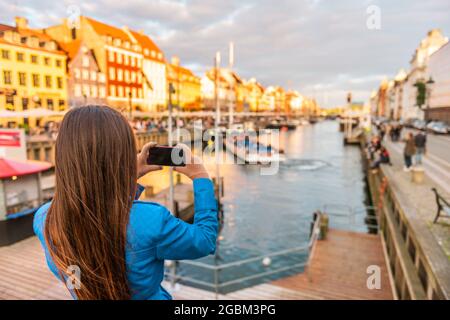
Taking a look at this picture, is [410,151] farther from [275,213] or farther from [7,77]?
[7,77]

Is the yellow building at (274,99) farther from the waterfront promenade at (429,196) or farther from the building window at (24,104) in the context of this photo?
the building window at (24,104)

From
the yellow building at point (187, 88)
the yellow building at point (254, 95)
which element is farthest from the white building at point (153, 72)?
the yellow building at point (254, 95)

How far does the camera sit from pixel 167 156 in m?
1.44

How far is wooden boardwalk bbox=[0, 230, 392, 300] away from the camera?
21.7 feet

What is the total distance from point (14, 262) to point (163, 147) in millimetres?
8013

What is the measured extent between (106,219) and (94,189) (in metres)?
0.12

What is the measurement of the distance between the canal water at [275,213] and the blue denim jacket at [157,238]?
20.2 ft

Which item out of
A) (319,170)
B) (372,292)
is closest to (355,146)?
(319,170)

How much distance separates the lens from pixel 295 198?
22.5m

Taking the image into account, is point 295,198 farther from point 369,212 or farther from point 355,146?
point 355,146

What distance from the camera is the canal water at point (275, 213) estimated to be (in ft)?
39.8

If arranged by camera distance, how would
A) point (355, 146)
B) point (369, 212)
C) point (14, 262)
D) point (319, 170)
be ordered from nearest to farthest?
1. point (14, 262)
2. point (369, 212)
3. point (319, 170)
4. point (355, 146)

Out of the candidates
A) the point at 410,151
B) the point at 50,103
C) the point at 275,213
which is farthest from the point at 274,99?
the point at 50,103

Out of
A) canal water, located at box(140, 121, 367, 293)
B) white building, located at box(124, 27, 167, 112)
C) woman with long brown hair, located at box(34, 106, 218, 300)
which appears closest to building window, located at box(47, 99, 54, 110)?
canal water, located at box(140, 121, 367, 293)
